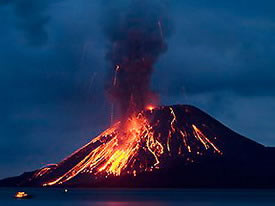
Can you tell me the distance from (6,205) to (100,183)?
87126 mm

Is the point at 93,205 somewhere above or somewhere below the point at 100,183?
below

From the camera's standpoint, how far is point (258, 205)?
117m

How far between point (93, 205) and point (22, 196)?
35.4 metres

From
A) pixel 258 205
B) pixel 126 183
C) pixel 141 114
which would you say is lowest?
pixel 258 205

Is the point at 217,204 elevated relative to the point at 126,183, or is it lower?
lower

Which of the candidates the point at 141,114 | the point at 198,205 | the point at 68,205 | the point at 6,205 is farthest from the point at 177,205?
the point at 141,114

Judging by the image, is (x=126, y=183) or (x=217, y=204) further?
(x=126, y=183)

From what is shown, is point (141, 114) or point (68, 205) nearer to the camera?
point (68, 205)

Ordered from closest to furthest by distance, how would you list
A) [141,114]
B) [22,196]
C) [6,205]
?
[6,205], [22,196], [141,114]

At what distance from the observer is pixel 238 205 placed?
382 feet

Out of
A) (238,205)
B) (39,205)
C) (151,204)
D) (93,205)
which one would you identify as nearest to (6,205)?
(39,205)

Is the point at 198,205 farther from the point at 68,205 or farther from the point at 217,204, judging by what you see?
the point at 68,205

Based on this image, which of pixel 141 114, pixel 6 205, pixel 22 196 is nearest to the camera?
pixel 6 205

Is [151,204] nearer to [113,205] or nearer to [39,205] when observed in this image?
[113,205]
